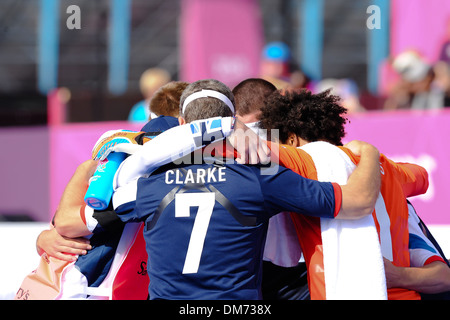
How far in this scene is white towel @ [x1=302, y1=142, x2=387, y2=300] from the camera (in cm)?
254

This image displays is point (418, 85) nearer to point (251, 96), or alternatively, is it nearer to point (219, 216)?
point (251, 96)

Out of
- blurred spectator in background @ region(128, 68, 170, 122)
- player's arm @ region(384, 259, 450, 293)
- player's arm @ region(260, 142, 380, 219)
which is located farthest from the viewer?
blurred spectator in background @ region(128, 68, 170, 122)

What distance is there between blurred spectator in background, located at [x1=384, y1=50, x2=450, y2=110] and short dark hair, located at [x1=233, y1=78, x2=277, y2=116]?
4830mm

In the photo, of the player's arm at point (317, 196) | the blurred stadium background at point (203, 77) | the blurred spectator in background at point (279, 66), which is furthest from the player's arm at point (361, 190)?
the blurred spectator in background at point (279, 66)

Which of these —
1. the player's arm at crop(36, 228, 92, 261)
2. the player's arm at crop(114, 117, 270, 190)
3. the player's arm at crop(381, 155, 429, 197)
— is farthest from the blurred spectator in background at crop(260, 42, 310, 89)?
the player's arm at crop(114, 117, 270, 190)

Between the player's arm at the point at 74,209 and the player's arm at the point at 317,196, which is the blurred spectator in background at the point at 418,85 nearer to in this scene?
the player's arm at the point at 317,196

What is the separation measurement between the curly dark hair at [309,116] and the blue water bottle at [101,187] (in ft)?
2.68

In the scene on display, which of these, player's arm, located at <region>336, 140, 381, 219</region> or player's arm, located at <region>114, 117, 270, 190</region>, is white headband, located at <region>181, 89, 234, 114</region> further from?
player's arm, located at <region>336, 140, 381, 219</region>

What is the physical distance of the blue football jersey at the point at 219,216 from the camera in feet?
8.21

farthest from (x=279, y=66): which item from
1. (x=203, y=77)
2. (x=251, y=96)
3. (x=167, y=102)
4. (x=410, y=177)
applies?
(x=410, y=177)

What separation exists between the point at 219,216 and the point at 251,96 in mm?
1181

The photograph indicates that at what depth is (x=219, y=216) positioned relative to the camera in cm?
252

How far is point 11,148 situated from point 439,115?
18.0 feet

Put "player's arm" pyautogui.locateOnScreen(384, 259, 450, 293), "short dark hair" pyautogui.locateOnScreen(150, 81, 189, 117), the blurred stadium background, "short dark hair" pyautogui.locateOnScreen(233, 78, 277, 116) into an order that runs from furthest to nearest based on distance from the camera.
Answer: the blurred stadium background, "short dark hair" pyautogui.locateOnScreen(233, 78, 277, 116), "short dark hair" pyautogui.locateOnScreen(150, 81, 189, 117), "player's arm" pyautogui.locateOnScreen(384, 259, 450, 293)
